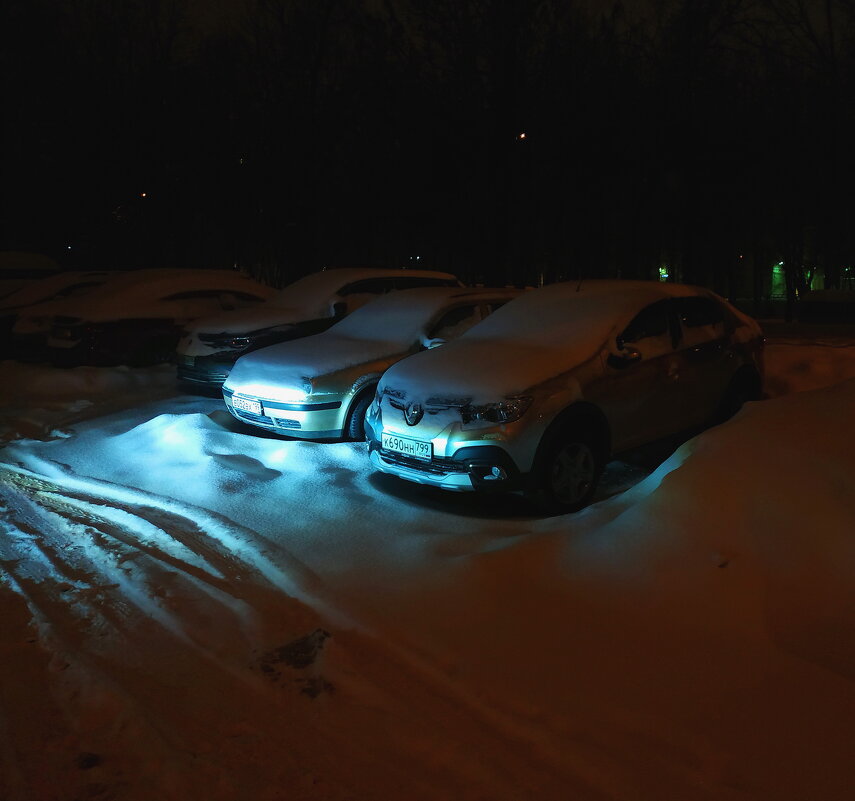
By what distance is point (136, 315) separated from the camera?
12.3m

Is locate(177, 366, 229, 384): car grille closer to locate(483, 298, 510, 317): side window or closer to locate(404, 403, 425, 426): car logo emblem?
locate(483, 298, 510, 317): side window

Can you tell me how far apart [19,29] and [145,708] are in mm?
29867

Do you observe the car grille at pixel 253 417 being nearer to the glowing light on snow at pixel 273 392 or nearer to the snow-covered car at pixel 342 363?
the snow-covered car at pixel 342 363

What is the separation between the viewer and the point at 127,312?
12.3 m

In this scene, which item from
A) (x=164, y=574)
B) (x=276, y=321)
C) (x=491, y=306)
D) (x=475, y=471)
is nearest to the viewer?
(x=164, y=574)

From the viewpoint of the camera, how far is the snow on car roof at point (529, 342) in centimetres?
620

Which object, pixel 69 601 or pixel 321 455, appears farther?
pixel 321 455

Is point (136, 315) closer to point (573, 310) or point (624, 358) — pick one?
point (573, 310)

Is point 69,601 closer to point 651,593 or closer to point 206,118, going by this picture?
point 651,593

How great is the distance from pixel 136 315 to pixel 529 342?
298 inches

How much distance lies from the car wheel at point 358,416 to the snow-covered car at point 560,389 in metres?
1.01

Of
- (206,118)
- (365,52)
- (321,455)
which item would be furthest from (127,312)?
(206,118)

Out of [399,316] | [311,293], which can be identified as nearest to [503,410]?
[399,316]

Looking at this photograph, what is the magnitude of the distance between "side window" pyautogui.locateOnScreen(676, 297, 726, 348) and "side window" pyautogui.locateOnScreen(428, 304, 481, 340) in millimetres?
2389
